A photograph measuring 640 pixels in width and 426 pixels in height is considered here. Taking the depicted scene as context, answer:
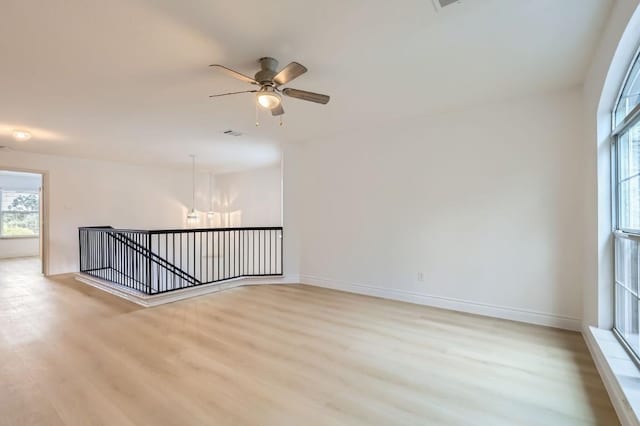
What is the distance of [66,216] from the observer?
6.83 m

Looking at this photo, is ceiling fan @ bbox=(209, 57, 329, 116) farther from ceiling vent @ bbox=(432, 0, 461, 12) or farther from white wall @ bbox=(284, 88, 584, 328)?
white wall @ bbox=(284, 88, 584, 328)

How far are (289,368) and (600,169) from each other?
10.9 feet

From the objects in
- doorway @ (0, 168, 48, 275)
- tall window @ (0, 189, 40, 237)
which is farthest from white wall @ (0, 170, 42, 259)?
tall window @ (0, 189, 40, 237)

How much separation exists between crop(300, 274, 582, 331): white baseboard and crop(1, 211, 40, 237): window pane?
1032 centimetres

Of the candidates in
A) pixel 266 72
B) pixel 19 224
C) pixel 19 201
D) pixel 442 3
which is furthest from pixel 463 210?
pixel 19 201

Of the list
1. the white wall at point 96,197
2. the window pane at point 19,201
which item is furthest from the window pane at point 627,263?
the window pane at point 19,201

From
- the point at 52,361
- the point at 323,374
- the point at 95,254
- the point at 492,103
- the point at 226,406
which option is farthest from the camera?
the point at 95,254

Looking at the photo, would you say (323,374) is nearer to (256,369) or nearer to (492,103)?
(256,369)

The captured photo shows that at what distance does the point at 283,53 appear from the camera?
2633 millimetres

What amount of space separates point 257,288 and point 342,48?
4130 millimetres

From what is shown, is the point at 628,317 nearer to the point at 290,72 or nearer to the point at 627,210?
the point at 627,210

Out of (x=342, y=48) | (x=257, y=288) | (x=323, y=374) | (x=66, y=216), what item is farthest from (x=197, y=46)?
(x=66, y=216)

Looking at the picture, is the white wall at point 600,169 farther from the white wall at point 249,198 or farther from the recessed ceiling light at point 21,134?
the recessed ceiling light at point 21,134

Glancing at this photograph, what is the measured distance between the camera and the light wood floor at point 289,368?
1949 millimetres
